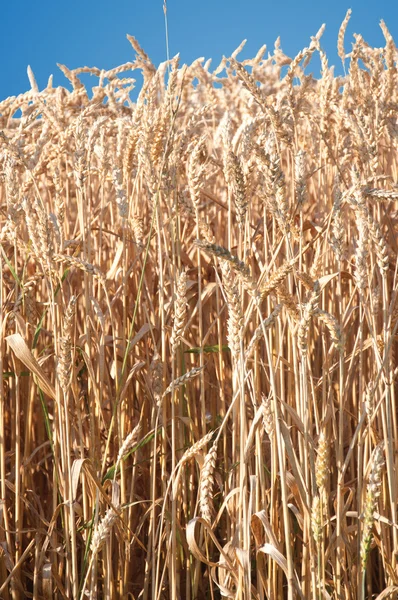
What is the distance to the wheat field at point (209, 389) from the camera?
3.74 ft

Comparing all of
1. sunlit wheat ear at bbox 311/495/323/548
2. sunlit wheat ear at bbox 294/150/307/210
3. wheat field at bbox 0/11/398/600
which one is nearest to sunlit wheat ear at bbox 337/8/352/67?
wheat field at bbox 0/11/398/600

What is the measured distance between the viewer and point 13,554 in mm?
1720

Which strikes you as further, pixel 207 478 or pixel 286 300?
pixel 207 478

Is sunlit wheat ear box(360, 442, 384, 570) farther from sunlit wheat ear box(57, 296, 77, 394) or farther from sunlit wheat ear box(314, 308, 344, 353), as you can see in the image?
sunlit wheat ear box(57, 296, 77, 394)

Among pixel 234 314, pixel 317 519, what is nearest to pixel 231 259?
pixel 234 314

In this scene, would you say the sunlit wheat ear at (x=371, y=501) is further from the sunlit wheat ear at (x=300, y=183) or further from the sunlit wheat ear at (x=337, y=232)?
the sunlit wheat ear at (x=300, y=183)

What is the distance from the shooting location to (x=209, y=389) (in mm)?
1873

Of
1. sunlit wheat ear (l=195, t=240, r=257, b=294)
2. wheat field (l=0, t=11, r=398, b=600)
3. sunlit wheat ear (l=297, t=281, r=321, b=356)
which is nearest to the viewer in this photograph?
sunlit wheat ear (l=195, t=240, r=257, b=294)

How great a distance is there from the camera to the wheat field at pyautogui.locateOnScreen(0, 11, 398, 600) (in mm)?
1140

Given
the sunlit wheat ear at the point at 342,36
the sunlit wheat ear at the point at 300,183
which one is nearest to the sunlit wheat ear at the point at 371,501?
the sunlit wheat ear at the point at 300,183

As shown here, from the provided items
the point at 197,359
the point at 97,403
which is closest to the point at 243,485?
the point at 97,403

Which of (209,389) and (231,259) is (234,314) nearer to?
(231,259)

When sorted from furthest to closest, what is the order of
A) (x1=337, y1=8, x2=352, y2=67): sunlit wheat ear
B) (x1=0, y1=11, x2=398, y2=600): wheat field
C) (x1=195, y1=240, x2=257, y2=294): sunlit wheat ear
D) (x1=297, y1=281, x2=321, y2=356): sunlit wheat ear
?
(x1=337, y1=8, x2=352, y2=67): sunlit wheat ear, (x1=0, y1=11, x2=398, y2=600): wheat field, (x1=297, y1=281, x2=321, y2=356): sunlit wheat ear, (x1=195, y1=240, x2=257, y2=294): sunlit wheat ear

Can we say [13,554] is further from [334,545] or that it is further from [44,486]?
[334,545]
